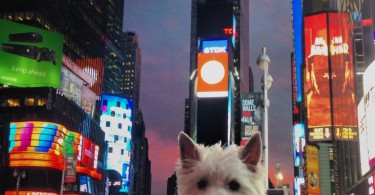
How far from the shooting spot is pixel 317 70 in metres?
51.8

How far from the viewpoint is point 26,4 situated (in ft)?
299

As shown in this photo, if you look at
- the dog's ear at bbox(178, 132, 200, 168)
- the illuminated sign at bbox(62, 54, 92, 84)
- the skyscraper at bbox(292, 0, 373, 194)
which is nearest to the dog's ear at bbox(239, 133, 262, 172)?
the dog's ear at bbox(178, 132, 200, 168)

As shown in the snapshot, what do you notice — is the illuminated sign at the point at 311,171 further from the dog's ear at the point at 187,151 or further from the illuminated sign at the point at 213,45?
the dog's ear at the point at 187,151

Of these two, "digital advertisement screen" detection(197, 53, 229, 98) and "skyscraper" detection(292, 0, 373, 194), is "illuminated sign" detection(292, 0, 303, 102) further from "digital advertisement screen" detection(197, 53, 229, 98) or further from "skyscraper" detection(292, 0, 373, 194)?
"digital advertisement screen" detection(197, 53, 229, 98)

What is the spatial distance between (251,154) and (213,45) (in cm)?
5158

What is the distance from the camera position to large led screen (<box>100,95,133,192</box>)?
110 metres

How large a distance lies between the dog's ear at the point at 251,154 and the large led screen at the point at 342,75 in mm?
43889

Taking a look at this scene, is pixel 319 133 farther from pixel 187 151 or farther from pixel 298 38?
pixel 298 38

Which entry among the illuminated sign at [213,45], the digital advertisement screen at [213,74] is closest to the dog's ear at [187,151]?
the digital advertisement screen at [213,74]

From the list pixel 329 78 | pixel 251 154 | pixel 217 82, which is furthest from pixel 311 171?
pixel 251 154

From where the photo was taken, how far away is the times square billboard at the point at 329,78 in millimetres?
46875

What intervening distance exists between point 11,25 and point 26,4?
2493 cm

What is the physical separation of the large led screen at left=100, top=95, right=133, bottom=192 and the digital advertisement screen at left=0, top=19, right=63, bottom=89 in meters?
40.1

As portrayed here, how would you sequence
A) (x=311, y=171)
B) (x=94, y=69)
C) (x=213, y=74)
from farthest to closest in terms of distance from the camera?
(x=94, y=69), (x=311, y=171), (x=213, y=74)
